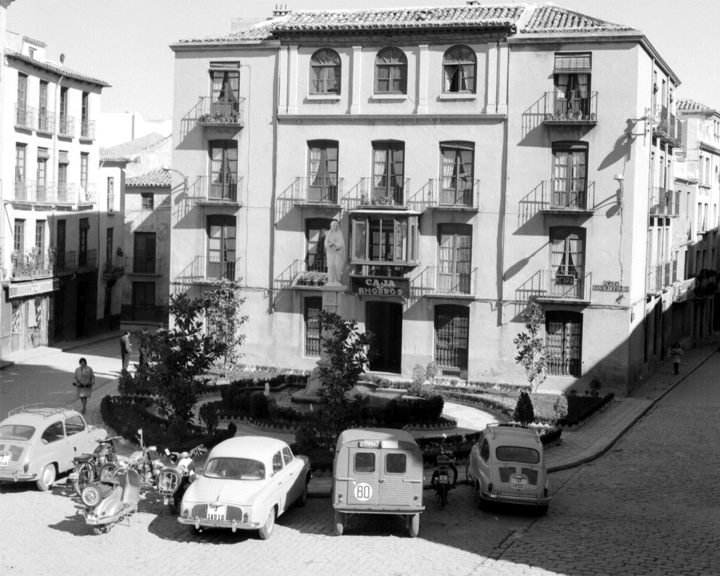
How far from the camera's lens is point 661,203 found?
144 feet

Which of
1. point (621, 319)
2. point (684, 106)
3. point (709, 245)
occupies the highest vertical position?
point (684, 106)

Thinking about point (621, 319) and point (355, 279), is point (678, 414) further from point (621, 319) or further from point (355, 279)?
point (355, 279)

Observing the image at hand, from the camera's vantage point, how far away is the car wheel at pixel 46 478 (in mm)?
23078

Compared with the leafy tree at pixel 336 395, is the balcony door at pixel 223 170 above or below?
above

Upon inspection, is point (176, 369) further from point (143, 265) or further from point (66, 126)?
point (143, 265)

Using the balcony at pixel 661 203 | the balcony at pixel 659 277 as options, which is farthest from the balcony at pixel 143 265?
the balcony at pixel 661 203

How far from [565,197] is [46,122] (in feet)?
80.0

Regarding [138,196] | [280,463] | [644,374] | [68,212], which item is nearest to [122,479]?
[280,463]

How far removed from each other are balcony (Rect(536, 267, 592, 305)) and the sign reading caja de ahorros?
534 cm

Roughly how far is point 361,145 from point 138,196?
21670mm

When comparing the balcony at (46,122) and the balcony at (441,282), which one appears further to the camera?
the balcony at (46,122)

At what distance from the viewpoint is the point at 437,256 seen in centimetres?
4103

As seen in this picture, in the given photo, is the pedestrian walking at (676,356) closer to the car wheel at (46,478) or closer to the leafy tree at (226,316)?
the leafy tree at (226,316)

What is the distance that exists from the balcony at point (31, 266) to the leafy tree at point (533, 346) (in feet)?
72.0
